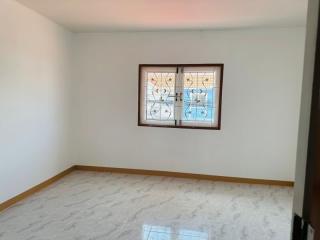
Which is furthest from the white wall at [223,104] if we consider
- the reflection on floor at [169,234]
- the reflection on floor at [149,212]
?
the reflection on floor at [169,234]

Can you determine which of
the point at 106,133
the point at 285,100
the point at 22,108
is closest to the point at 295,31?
the point at 285,100

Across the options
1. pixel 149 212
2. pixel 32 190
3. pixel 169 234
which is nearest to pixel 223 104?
pixel 149 212

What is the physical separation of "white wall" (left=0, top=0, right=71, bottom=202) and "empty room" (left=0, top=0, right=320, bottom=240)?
18mm

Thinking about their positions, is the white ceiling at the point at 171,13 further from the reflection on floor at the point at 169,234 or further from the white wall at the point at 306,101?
the white wall at the point at 306,101

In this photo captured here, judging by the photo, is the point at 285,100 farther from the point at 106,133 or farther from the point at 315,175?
the point at 315,175

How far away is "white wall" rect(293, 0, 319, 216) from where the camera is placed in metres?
0.56

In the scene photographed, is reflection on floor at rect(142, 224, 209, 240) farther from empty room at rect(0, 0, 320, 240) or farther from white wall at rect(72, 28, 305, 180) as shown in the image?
white wall at rect(72, 28, 305, 180)

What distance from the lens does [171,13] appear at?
3.45 meters

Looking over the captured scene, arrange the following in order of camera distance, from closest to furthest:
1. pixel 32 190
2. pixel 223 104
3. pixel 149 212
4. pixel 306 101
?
pixel 306 101
pixel 149 212
pixel 32 190
pixel 223 104

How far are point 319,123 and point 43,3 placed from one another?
136 inches

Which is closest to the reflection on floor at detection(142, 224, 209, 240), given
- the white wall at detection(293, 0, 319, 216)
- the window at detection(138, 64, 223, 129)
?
the window at detection(138, 64, 223, 129)

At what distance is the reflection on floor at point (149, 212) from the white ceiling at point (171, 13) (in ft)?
7.97

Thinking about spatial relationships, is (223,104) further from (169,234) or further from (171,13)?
(169,234)

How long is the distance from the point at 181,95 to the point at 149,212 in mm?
2009
